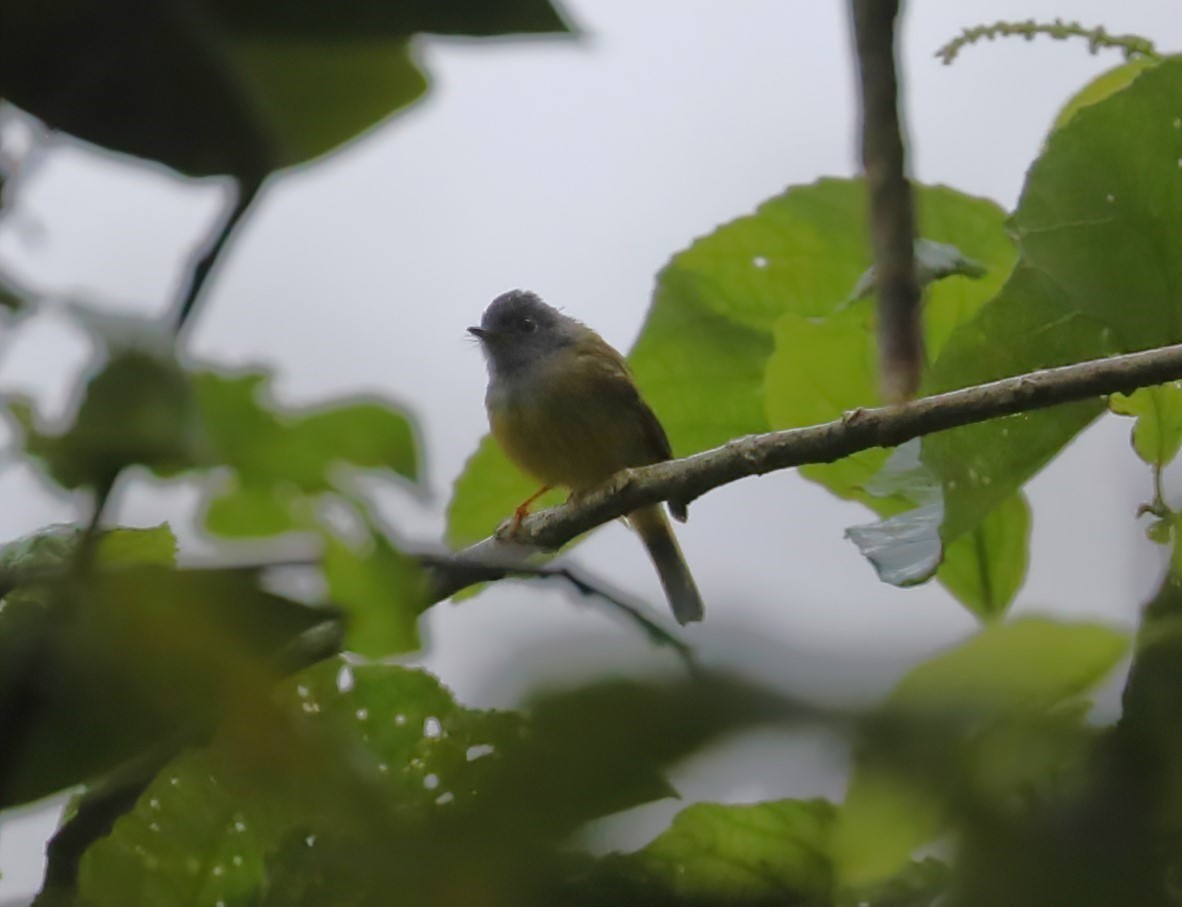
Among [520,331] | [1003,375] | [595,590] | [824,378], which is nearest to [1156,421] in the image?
[1003,375]

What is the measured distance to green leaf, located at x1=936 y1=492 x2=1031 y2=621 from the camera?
149 centimetres

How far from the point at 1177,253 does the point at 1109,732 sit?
1064 millimetres

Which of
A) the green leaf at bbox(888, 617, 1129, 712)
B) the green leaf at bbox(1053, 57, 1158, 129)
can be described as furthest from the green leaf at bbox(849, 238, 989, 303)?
the green leaf at bbox(888, 617, 1129, 712)

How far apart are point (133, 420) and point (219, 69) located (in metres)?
0.13

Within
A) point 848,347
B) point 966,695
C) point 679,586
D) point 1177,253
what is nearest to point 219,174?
point 966,695

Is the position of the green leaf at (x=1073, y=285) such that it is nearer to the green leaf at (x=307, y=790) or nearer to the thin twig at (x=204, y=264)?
the green leaf at (x=307, y=790)

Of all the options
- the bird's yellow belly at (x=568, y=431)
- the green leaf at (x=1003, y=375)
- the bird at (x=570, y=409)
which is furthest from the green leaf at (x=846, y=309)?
the bird's yellow belly at (x=568, y=431)

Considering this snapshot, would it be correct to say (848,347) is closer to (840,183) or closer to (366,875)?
(840,183)

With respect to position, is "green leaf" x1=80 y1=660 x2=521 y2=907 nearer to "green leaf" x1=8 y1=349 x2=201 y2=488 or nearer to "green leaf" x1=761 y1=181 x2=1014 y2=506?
"green leaf" x1=8 y1=349 x2=201 y2=488

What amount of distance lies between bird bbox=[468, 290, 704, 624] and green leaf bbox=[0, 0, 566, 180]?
8.80ft

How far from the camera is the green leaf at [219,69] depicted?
412 millimetres

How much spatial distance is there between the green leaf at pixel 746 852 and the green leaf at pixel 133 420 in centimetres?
16

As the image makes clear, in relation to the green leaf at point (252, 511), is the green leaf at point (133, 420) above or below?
above

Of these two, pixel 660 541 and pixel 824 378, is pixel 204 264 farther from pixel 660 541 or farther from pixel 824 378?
pixel 660 541
